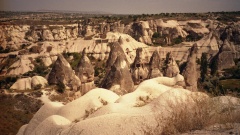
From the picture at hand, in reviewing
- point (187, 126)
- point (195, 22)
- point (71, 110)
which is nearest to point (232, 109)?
point (187, 126)

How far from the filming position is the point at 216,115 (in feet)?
15.9

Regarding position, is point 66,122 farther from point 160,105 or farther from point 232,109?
point 232,109

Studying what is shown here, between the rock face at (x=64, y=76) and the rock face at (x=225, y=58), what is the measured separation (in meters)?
18.6

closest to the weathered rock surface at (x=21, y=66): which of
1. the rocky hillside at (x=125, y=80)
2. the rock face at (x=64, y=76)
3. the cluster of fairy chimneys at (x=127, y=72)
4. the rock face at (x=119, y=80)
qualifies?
the rocky hillside at (x=125, y=80)

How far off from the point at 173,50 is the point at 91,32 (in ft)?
56.3

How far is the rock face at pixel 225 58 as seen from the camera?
31469mm

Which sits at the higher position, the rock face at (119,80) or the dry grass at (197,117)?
the dry grass at (197,117)

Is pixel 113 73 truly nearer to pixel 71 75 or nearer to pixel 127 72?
pixel 127 72

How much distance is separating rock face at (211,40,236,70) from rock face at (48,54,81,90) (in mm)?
18557

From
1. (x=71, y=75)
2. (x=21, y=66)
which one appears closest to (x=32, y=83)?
(x=71, y=75)

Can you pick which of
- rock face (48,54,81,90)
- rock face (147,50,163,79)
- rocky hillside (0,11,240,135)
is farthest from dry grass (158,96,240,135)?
rock face (147,50,163,79)

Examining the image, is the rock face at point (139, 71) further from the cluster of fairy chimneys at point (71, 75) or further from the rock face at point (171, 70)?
the cluster of fairy chimneys at point (71, 75)

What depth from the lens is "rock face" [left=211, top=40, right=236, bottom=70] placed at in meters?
31.5

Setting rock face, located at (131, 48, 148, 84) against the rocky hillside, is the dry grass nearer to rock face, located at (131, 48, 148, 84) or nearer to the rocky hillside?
the rocky hillside
